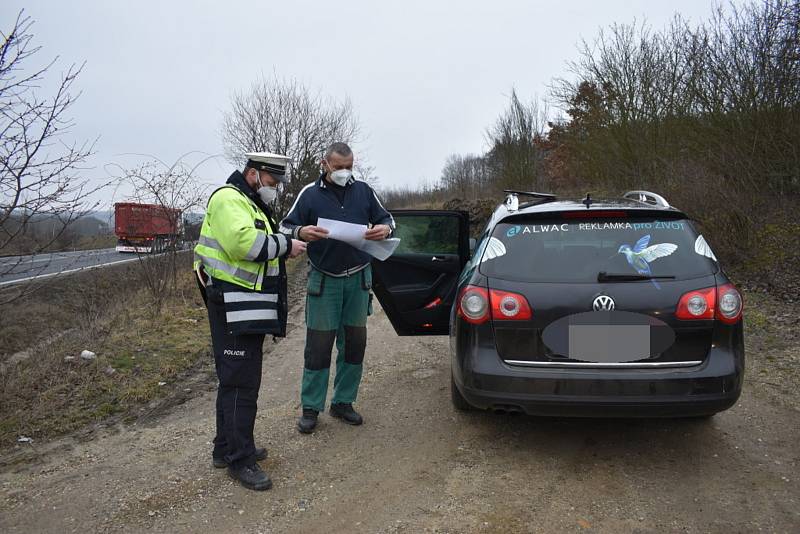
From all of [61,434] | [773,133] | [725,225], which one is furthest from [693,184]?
[61,434]

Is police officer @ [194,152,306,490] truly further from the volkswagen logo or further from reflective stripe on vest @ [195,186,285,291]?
the volkswagen logo

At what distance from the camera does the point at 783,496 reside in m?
2.84

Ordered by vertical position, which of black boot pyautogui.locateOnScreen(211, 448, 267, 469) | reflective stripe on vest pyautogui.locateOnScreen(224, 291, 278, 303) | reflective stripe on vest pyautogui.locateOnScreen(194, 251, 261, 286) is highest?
reflective stripe on vest pyautogui.locateOnScreen(194, 251, 261, 286)

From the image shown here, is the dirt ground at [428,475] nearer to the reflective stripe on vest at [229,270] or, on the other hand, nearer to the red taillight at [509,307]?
the red taillight at [509,307]

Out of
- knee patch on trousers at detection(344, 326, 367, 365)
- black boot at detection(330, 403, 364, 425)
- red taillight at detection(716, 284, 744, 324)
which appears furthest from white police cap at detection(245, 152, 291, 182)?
red taillight at detection(716, 284, 744, 324)

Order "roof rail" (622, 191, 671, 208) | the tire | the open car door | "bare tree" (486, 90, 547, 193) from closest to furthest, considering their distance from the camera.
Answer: "roof rail" (622, 191, 671, 208) < the tire < the open car door < "bare tree" (486, 90, 547, 193)

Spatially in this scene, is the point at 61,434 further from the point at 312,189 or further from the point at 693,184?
the point at 693,184

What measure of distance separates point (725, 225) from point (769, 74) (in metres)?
3.01

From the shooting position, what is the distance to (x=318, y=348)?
3.81m

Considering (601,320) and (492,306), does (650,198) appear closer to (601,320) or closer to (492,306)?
(601,320)

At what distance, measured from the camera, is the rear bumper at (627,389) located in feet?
9.54

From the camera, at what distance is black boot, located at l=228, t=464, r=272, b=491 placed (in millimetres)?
3041

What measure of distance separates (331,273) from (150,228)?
6591 millimetres

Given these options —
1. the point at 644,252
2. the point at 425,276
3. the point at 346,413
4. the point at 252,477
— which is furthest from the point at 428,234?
the point at 252,477
